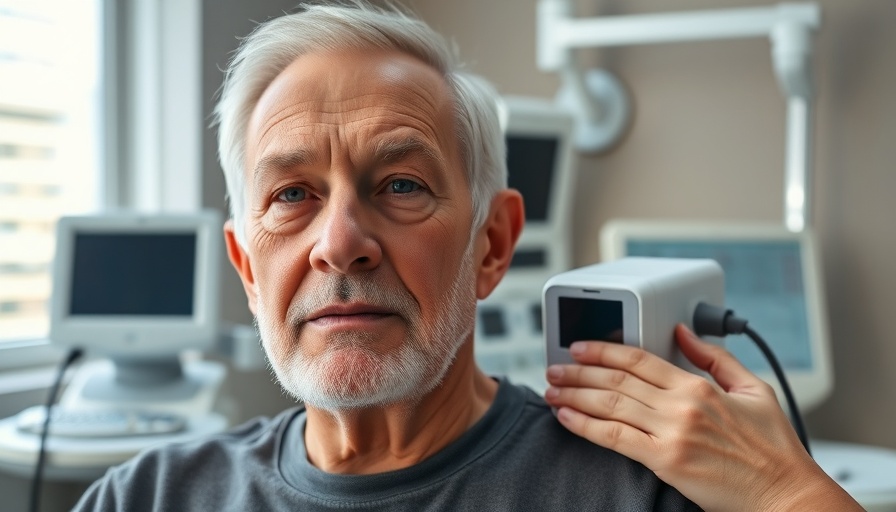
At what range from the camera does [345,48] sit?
3.17 ft

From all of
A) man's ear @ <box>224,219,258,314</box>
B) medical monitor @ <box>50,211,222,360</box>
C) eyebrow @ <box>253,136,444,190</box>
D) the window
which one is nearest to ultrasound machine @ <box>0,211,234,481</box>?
medical monitor @ <box>50,211,222,360</box>

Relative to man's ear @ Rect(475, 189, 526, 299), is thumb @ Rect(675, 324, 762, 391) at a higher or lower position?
lower

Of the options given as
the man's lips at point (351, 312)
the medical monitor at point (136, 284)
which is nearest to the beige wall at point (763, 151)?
the medical monitor at point (136, 284)

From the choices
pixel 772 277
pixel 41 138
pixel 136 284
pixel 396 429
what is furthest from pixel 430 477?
pixel 41 138

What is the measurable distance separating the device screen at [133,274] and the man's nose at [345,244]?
Result: 1.24m

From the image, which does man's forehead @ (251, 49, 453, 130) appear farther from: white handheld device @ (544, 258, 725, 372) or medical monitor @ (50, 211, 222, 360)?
medical monitor @ (50, 211, 222, 360)

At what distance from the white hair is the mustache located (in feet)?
0.49

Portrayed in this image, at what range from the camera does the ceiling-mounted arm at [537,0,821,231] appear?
1980mm

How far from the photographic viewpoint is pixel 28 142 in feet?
7.64

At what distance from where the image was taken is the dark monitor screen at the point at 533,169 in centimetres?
218

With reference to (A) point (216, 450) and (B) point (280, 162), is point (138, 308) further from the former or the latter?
(B) point (280, 162)

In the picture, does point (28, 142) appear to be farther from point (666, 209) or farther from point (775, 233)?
point (775, 233)

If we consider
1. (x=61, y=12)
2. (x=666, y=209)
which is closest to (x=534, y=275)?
(x=666, y=209)

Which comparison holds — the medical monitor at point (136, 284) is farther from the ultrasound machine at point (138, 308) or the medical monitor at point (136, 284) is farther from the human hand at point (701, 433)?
the human hand at point (701, 433)
